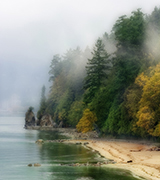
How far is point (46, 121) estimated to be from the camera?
157125mm

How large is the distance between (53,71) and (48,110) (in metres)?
24.1

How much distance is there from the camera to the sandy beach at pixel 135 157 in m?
40.6

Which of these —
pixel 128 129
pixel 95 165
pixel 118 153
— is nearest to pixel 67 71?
pixel 128 129

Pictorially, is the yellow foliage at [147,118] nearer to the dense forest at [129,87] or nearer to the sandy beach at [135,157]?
the dense forest at [129,87]

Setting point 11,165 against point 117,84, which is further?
point 117,84

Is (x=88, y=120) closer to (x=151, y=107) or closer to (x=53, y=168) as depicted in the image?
(x=151, y=107)

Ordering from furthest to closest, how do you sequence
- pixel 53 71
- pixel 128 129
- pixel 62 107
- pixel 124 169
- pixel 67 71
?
1. pixel 53 71
2. pixel 67 71
3. pixel 62 107
4. pixel 128 129
5. pixel 124 169

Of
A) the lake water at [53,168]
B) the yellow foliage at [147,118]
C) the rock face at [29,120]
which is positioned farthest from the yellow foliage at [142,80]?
the rock face at [29,120]

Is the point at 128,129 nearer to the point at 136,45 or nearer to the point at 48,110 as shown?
the point at 136,45

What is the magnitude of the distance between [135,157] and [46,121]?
357 feet

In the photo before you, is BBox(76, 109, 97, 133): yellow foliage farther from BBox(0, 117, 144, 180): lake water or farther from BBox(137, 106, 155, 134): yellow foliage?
BBox(137, 106, 155, 134): yellow foliage

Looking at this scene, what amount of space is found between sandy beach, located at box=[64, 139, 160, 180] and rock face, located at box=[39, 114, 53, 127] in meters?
85.1

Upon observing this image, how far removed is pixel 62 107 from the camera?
139000 millimetres

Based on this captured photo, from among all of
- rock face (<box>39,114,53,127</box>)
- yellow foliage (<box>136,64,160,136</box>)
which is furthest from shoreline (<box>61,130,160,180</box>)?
rock face (<box>39,114,53,127</box>)
